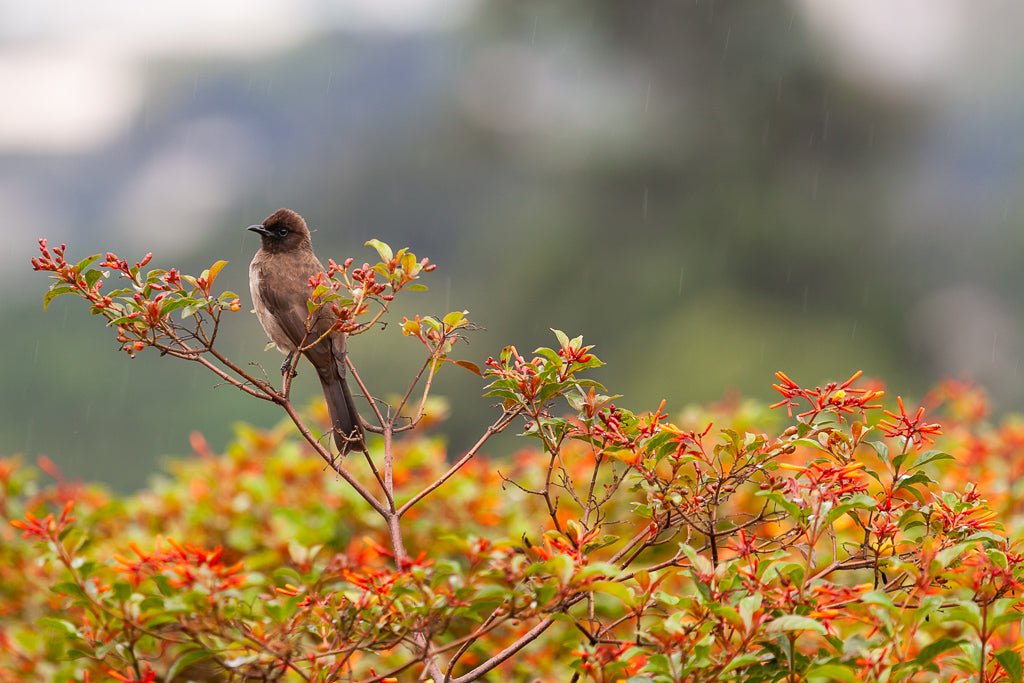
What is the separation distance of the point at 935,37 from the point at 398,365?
9151 millimetres

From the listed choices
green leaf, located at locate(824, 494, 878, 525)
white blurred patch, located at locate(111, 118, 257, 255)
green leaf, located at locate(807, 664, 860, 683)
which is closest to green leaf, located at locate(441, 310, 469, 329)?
green leaf, located at locate(824, 494, 878, 525)

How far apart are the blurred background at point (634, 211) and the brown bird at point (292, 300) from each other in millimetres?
8810

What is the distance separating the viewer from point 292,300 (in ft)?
10.8

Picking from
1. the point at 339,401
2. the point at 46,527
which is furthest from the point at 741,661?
the point at 339,401

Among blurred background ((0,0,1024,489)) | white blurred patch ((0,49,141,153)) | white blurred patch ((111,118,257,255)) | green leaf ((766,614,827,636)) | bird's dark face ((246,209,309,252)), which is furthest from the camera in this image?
white blurred patch ((0,49,141,153))

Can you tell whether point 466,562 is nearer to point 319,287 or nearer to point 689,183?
point 319,287

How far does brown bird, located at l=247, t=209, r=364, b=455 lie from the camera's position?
10.0ft

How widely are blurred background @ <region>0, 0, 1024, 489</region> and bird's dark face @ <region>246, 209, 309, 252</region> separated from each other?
8.78 meters

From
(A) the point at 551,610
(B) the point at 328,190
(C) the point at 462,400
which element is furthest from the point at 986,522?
(B) the point at 328,190

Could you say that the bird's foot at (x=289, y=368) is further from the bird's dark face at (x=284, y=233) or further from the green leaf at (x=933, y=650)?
the green leaf at (x=933, y=650)

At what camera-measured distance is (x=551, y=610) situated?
1526mm

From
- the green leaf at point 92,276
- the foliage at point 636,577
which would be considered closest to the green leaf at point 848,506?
the foliage at point 636,577

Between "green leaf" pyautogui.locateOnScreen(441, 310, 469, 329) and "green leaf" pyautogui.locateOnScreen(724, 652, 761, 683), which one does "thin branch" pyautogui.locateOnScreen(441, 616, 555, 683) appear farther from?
"green leaf" pyautogui.locateOnScreen(441, 310, 469, 329)

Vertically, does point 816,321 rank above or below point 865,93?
below
